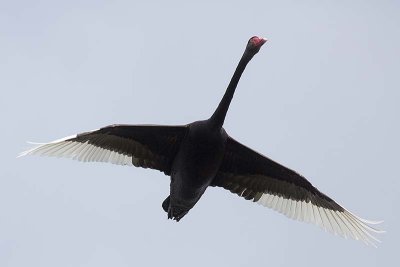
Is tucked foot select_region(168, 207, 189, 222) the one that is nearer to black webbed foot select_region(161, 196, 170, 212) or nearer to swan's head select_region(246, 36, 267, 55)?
black webbed foot select_region(161, 196, 170, 212)

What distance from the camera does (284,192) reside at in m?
19.2

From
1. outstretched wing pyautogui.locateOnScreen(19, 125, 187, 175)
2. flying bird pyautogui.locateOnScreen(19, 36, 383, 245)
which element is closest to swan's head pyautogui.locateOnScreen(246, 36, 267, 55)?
flying bird pyautogui.locateOnScreen(19, 36, 383, 245)

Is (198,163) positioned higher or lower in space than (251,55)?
lower

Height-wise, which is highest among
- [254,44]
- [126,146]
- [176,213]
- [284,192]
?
[254,44]

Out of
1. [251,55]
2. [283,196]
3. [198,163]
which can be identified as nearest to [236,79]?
[251,55]

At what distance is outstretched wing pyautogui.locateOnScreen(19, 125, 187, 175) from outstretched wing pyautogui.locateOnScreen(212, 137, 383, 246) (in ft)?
4.13

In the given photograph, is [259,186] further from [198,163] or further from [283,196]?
[198,163]

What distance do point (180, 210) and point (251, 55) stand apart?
346 centimetres

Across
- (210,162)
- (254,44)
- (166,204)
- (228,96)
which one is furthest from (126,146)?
(254,44)

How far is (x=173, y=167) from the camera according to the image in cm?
1806

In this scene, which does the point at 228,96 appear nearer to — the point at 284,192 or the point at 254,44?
the point at 254,44

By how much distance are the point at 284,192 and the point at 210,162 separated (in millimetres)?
2595

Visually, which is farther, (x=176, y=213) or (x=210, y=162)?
(x=176, y=213)

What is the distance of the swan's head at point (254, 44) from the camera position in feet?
56.8
